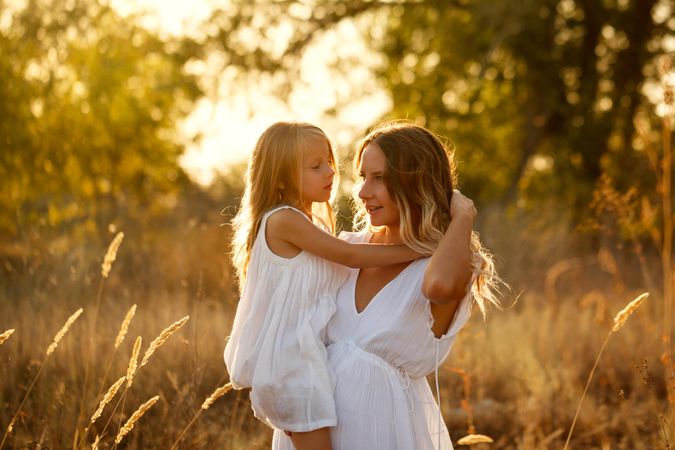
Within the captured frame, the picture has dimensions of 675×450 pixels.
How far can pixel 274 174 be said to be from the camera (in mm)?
3188

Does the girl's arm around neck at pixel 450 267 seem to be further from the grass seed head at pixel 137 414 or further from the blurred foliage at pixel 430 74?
the blurred foliage at pixel 430 74

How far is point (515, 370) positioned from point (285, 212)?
147 inches

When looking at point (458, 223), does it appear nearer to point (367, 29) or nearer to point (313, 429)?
point (313, 429)

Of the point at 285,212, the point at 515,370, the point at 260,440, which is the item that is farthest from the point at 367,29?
the point at 285,212

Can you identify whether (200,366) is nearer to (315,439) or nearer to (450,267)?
(315,439)

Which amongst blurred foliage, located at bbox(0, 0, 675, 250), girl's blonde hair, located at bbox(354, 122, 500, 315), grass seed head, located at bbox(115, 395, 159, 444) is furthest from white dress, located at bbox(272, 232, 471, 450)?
blurred foliage, located at bbox(0, 0, 675, 250)

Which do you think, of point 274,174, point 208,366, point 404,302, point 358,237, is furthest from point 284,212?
point 208,366

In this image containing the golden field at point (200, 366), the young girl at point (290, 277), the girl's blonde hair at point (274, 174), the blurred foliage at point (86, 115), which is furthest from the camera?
the blurred foliage at point (86, 115)

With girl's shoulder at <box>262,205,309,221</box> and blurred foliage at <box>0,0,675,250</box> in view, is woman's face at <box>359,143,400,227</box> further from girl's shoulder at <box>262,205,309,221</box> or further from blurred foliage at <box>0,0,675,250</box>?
blurred foliage at <box>0,0,675,250</box>

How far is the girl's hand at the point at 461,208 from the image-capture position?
2.94 meters

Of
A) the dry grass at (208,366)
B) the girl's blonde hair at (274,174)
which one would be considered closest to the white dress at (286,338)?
the girl's blonde hair at (274,174)

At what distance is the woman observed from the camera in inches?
114

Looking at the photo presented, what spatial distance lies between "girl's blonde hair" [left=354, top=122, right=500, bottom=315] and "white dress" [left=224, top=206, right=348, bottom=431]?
1.16 feet

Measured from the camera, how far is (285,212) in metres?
3.08
